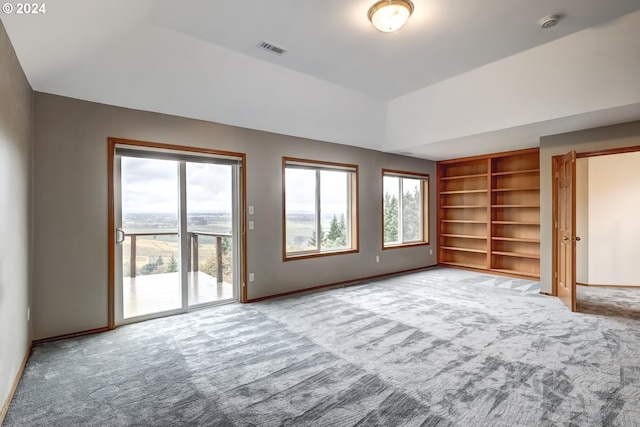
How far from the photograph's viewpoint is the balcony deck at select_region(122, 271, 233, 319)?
12.2ft

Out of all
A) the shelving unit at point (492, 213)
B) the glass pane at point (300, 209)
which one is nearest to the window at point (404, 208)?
the shelving unit at point (492, 213)

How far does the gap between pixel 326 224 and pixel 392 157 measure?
1.99m


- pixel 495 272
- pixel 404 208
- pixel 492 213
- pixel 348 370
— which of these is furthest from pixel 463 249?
pixel 348 370

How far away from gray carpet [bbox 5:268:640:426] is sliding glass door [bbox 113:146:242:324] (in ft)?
1.23

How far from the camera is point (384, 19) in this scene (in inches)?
102

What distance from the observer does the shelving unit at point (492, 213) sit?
5.88 m

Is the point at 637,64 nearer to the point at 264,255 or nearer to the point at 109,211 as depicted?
the point at 264,255

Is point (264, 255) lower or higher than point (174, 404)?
higher

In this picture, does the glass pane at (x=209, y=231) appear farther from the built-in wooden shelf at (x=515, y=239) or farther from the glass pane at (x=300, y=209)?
the built-in wooden shelf at (x=515, y=239)

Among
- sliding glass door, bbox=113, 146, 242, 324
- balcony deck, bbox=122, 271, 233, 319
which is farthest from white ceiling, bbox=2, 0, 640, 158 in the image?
balcony deck, bbox=122, 271, 233, 319

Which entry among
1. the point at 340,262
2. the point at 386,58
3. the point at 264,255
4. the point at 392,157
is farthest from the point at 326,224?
the point at 386,58

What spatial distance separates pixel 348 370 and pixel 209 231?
255 cm

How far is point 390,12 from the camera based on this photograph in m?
2.53

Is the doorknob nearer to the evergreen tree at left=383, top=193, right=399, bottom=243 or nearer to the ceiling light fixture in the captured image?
the ceiling light fixture
